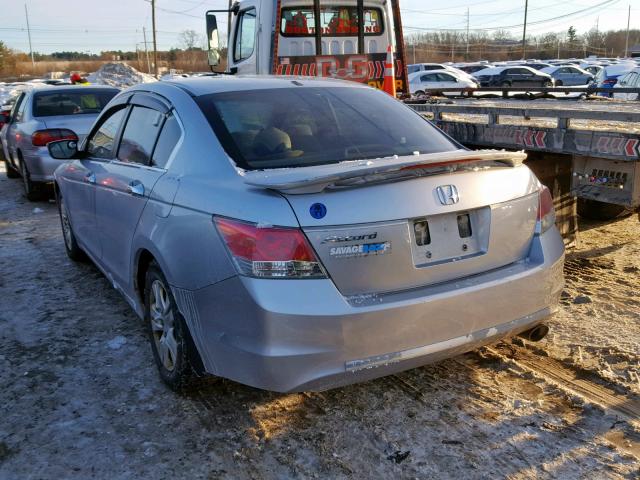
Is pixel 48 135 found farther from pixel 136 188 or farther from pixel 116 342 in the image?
pixel 136 188

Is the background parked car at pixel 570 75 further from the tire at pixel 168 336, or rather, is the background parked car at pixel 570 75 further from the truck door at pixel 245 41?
the tire at pixel 168 336

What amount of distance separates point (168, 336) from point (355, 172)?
1426 millimetres

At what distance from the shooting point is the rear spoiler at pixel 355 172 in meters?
2.73

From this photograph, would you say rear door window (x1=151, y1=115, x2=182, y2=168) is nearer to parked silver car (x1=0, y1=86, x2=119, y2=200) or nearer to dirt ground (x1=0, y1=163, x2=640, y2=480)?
dirt ground (x1=0, y1=163, x2=640, y2=480)

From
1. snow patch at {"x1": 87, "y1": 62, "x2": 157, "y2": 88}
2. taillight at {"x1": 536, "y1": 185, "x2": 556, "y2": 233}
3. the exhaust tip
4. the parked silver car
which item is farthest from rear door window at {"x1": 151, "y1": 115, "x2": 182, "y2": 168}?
snow patch at {"x1": 87, "y1": 62, "x2": 157, "y2": 88}

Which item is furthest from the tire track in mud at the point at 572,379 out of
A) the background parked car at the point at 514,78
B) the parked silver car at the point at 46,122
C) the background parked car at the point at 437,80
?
the background parked car at the point at 514,78

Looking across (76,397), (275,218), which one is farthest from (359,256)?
(76,397)

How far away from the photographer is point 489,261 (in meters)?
3.06

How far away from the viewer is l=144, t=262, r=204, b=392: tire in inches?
125

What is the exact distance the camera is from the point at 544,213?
11.0ft

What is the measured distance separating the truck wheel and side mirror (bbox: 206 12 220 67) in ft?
18.9

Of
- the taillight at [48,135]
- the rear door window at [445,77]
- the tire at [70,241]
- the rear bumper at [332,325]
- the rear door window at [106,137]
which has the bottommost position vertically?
the tire at [70,241]

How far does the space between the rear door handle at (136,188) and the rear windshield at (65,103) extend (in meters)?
6.48

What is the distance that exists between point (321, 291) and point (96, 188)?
A: 8.43 feet
